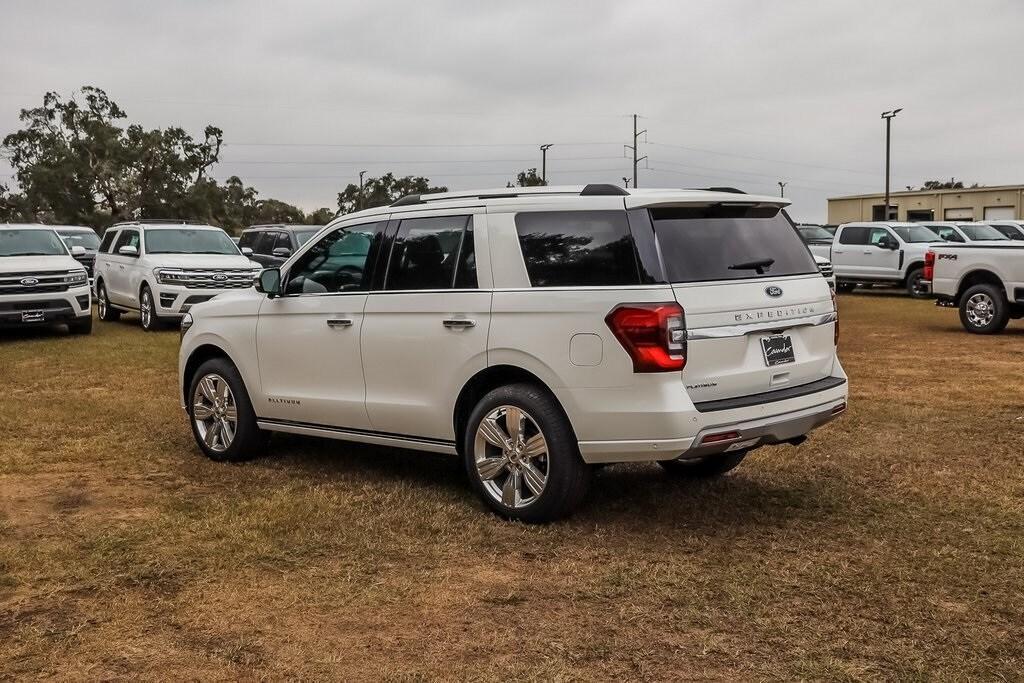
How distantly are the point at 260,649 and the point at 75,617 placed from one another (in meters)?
0.92

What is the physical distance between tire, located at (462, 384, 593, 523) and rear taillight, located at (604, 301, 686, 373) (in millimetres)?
586

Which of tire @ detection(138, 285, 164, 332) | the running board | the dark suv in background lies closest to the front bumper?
tire @ detection(138, 285, 164, 332)

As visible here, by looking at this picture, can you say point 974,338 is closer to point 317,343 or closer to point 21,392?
point 317,343

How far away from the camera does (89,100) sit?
65500 mm

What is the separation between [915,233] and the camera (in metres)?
25.2

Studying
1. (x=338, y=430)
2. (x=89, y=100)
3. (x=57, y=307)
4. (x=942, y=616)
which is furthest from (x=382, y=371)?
(x=89, y=100)

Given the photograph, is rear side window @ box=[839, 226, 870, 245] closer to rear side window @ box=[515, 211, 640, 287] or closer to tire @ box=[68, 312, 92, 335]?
tire @ box=[68, 312, 92, 335]

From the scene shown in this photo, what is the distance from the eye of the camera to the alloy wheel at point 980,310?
51.2ft

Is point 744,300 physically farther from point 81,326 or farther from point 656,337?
point 81,326

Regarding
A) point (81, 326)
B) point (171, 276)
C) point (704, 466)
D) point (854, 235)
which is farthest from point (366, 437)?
point (854, 235)

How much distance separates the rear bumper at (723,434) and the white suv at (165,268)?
11932 mm

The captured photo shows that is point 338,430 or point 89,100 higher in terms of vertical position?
point 89,100

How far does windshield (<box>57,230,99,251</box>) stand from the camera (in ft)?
95.9

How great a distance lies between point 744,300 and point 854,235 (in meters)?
21.6
